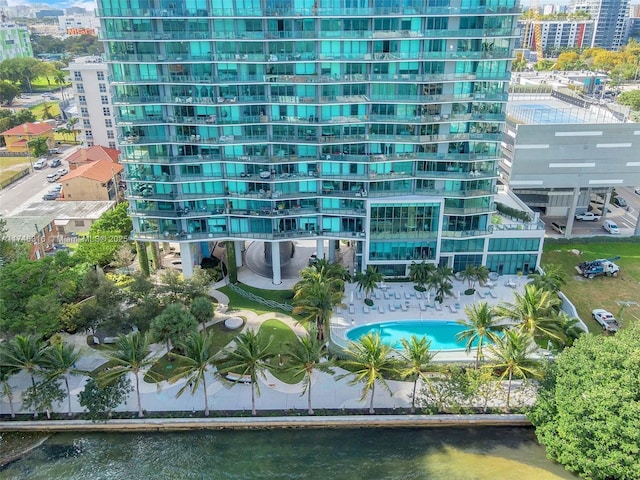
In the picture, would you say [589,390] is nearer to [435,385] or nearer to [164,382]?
[435,385]

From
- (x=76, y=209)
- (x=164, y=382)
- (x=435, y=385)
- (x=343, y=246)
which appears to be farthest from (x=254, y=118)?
(x=76, y=209)

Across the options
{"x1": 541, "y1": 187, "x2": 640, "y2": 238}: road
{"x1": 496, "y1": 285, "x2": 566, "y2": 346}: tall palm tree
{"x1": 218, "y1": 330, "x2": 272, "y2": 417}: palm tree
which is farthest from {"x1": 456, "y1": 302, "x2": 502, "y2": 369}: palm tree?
{"x1": 541, "y1": 187, "x2": 640, "y2": 238}: road

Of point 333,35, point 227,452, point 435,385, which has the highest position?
point 333,35

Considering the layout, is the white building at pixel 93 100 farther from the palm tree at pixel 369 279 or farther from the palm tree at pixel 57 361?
the palm tree at pixel 57 361

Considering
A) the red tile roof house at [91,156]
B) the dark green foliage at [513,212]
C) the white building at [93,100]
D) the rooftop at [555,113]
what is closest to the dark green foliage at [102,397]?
the dark green foliage at [513,212]

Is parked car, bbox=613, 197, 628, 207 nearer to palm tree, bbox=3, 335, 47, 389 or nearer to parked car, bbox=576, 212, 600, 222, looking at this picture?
parked car, bbox=576, 212, 600, 222
